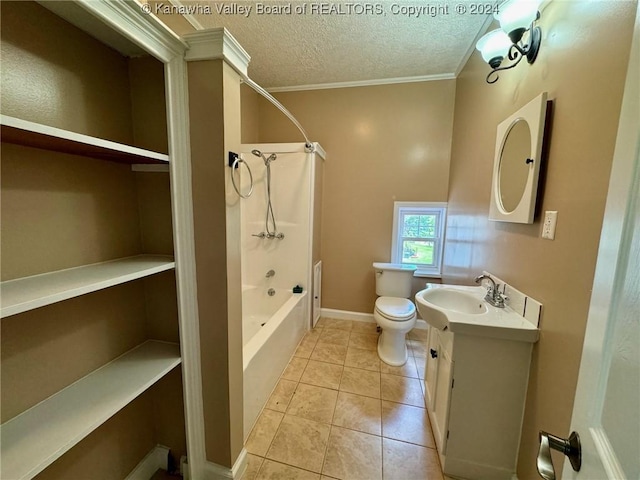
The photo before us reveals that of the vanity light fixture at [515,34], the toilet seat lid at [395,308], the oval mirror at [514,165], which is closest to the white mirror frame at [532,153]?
the oval mirror at [514,165]

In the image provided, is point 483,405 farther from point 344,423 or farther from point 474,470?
point 344,423

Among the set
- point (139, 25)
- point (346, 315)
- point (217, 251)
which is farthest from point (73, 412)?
point (346, 315)

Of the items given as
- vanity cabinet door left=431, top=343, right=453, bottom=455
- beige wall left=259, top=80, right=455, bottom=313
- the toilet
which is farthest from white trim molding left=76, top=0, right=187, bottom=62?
the toilet

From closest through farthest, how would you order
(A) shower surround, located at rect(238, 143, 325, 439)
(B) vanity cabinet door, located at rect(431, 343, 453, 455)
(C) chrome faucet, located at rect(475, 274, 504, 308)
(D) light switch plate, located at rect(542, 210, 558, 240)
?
(D) light switch plate, located at rect(542, 210, 558, 240) < (B) vanity cabinet door, located at rect(431, 343, 453, 455) < (C) chrome faucet, located at rect(475, 274, 504, 308) < (A) shower surround, located at rect(238, 143, 325, 439)

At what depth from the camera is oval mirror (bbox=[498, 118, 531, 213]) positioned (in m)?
1.28

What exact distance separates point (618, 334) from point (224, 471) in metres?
1.63

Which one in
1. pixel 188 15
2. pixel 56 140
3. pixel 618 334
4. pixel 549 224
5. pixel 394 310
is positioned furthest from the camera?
pixel 394 310

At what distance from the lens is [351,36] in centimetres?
202

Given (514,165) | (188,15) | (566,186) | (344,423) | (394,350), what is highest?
(188,15)

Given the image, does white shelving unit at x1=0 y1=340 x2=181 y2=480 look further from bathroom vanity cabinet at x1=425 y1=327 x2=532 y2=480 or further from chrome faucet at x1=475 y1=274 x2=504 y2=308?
chrome faucet at x1=475 y1=274 x2=504 y2=308

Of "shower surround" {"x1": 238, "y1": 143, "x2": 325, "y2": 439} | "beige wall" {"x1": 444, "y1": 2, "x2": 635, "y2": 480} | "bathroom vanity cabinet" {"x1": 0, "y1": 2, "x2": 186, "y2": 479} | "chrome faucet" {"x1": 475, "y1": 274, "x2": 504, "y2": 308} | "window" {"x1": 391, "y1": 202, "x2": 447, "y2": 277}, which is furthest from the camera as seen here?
"window" {"x1": 391, "y1": 202, "x2": 447, "y2": 277}

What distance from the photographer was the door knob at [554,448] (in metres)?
0.51

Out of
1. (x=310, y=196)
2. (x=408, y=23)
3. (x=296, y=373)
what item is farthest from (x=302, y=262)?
(x=408, y=23)

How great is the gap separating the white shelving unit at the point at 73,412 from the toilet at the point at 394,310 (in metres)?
1.66
